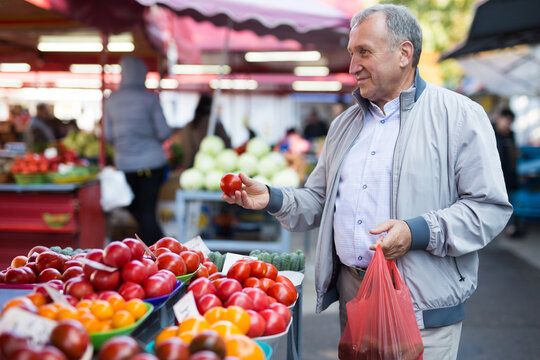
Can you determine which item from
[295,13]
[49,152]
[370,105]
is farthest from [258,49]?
[370,105]

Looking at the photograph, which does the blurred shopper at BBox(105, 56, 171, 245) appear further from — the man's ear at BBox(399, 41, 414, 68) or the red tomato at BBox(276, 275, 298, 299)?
the man's ear at BBox(399, 41, 414, 68)

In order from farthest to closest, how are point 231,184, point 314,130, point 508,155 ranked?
point 314,130, point 508,155, point 231,184

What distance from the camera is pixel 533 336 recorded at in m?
4.75

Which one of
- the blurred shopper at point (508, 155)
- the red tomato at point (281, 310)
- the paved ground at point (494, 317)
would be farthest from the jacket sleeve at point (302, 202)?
the blurred shopper at point (508, 155)

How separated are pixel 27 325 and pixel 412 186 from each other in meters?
1.58

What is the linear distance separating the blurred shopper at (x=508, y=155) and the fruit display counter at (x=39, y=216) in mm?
6911

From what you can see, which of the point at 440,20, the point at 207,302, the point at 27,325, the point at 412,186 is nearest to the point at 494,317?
the point at 412,186

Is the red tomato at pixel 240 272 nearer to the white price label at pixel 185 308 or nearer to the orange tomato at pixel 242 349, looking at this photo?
the white price label at pixel 185 308

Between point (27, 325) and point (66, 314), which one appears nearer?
point (27, 325)

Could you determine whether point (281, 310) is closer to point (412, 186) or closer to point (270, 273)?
point (270, 273)

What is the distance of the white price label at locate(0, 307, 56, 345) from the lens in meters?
1.32

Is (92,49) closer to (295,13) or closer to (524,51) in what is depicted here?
(295,13)

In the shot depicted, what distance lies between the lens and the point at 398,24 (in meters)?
2.30

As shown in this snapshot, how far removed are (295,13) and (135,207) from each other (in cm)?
313
